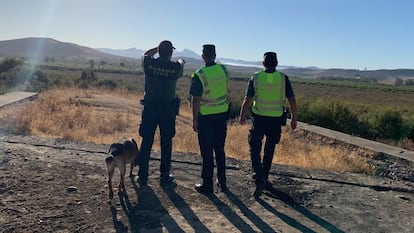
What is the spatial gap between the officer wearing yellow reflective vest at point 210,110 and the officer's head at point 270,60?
549mm

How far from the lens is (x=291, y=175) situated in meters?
7.01

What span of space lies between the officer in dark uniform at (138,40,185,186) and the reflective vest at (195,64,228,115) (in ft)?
1.55

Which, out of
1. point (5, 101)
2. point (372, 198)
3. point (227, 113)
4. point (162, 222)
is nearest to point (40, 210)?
point (162, 222)

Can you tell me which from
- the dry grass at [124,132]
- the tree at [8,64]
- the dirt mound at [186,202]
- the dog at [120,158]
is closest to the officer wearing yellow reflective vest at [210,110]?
the dirt mound at [186,202]

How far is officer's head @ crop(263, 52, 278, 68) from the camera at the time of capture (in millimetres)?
5727

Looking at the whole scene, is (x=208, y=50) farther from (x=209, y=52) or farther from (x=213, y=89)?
(x=213, y=89)

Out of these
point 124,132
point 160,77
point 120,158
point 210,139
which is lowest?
point 124,132

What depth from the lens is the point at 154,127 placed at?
238 inches

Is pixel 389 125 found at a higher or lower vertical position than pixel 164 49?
lower

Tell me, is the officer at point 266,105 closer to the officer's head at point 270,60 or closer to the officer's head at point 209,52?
the officer's head at point 270,60

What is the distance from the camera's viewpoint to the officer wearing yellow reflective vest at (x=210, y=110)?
560 cm

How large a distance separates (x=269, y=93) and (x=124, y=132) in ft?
25.5

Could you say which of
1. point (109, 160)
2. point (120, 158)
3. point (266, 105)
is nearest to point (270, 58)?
point (266, 105)

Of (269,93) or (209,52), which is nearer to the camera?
(209,52)
